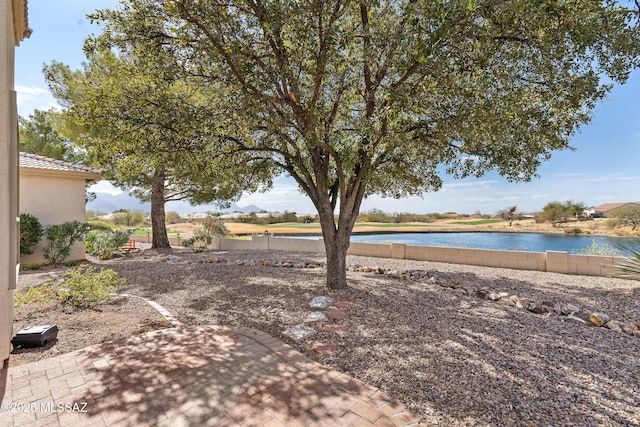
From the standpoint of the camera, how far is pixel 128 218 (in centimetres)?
3055

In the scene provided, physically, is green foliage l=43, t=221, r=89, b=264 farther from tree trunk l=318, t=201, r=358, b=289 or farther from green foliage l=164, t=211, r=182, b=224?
green foliage l=164, t=211, r=182, b=224

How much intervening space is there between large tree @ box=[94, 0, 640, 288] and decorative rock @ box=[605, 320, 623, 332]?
11.4 feet

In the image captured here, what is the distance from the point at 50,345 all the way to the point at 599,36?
9250 mm

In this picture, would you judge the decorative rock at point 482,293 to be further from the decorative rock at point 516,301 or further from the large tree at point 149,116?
the large tree at point 149,116

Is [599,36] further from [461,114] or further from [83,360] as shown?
[83,360]

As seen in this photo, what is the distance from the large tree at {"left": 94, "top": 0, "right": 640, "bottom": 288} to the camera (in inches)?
170

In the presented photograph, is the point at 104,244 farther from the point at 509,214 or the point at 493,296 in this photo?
the point at 509,214

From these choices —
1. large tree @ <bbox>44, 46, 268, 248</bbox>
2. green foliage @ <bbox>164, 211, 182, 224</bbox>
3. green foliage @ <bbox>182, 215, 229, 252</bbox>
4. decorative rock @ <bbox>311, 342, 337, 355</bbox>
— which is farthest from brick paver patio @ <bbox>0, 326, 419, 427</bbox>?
green foliage @ <bbox>164, 211, 182, 224</bbox>

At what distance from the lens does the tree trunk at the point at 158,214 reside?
585 inches

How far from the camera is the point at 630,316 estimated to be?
16.9ft

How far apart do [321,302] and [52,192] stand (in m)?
10.9

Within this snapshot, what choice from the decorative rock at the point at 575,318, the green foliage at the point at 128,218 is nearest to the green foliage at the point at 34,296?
the decorative rock at the point at 575,318

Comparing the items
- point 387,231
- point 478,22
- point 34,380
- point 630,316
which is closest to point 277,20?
point 478,22

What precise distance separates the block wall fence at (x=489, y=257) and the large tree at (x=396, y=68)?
3.78 meters
